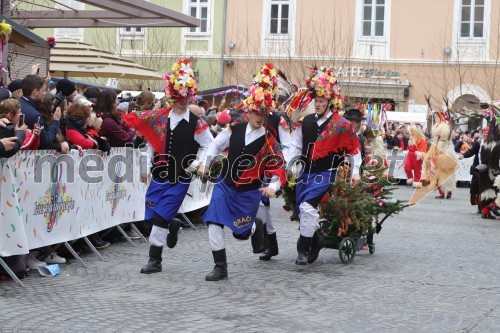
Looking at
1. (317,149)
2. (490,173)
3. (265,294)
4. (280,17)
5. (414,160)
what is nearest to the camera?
(265,294)

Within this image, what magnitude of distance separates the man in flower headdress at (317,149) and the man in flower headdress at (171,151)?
3.53 feet

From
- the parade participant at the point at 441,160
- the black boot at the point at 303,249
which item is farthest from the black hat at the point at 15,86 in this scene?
the parade participant at the point at 441,160

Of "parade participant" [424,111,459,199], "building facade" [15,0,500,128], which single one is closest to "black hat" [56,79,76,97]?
"parade participant" [424,111,459,199]

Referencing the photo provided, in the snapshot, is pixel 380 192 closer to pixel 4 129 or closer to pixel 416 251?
pixel 416 251

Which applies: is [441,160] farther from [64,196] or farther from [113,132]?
[64,196]

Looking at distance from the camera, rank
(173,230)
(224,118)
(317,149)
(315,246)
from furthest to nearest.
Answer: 1. (224,118)
2. (315,246)
3. (317,149)
4. (173,230)

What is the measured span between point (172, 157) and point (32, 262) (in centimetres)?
168

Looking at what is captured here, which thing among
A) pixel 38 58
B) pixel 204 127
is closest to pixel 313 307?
pixel 204 127

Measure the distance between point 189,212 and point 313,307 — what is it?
241 inches

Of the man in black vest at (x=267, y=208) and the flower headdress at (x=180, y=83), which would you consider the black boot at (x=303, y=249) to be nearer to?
the man in black vest at (x=267, y=208)

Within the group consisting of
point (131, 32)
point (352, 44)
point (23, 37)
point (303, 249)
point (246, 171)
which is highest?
point (131, 32)

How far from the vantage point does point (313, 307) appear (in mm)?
7324

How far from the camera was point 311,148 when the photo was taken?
9375 millimetres

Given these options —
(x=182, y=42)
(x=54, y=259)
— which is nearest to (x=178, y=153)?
(x=54, y=259)
